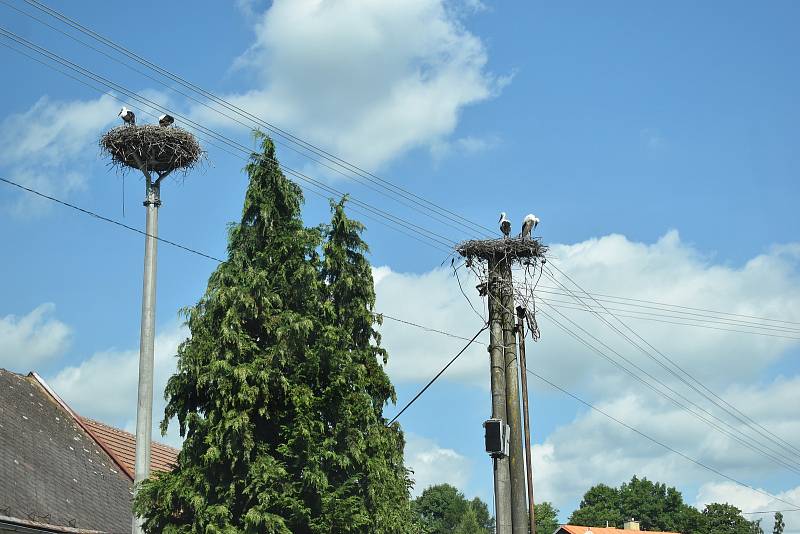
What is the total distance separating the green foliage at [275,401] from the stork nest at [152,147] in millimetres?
1844

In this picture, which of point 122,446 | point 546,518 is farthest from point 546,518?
point 122,446

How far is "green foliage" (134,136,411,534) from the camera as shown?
18.2 m

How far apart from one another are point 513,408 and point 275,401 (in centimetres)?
426

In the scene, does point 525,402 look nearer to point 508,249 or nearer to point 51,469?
point 508,249

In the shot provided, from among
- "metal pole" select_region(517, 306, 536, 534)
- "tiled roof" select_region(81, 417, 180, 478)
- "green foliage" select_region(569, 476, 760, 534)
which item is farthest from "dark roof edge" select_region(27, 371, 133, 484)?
"green foliage" select_region(569, 476, 760, 534)

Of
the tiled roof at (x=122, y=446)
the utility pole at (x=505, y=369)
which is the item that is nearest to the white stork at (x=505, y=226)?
the utility pole at (x=505, y=369)

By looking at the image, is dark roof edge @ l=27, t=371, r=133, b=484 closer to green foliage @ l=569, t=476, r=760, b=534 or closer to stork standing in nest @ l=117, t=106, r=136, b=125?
stork standing in nest @ l=117, t=106, r=136, b=125

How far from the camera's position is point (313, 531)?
18.3m

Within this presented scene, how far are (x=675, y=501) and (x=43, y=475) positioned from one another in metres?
89.7

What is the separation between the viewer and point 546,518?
334 feet

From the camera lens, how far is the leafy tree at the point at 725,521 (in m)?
86.6

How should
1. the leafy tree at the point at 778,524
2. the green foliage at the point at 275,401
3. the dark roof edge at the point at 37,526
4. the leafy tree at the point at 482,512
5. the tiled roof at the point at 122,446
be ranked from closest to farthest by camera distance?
1. the green foliage at the point at 275,401
2. the dark roof edge at the point at 37,526
3. the tiled roof at the point at 122,446
4. the leafy tree at the point at 778,524
5. the leafy tree at the point at 482,512

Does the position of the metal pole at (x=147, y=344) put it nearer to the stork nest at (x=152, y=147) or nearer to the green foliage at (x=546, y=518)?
the stork nest at (x=152, y=147)

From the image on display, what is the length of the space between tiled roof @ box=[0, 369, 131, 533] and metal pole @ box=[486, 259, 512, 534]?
1000 cm
